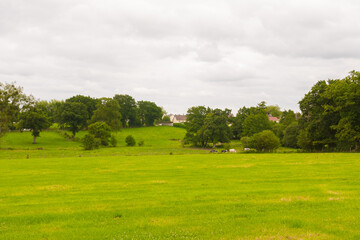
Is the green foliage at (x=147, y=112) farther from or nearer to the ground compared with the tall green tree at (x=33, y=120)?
farther from the ground

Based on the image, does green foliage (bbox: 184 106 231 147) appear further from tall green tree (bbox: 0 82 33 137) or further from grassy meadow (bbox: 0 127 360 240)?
grassy meadow (bbox: 0 127 360 240)

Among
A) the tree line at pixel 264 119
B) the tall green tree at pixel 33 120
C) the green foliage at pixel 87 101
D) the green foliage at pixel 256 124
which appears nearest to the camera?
the tree line at pixel 264 119

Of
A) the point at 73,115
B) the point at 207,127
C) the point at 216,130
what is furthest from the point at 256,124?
the point at 73,115

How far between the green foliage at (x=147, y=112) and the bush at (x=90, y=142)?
7961 cm

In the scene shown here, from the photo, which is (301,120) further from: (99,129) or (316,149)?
(99,129)

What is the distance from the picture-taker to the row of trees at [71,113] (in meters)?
71.0

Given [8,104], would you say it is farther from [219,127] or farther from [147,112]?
[147,112]

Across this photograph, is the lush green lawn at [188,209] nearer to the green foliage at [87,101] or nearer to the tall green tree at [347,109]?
the tall green tree at [347,109]

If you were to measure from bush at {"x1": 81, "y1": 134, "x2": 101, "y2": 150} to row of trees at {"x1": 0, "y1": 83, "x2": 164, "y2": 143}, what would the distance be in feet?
63.5

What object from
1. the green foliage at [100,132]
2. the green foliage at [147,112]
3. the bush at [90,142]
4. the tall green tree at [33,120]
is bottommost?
the bush at [90,142]

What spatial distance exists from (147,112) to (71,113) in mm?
65862

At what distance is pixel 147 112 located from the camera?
163500 mm

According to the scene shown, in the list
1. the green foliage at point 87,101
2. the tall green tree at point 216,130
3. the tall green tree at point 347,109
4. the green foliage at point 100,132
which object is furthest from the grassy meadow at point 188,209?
the green foliage at point 87,101

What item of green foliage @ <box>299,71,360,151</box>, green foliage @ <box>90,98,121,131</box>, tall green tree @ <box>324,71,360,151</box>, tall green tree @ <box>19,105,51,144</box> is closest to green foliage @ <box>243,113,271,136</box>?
green foliage @ <box>299,71,360,151</box>
